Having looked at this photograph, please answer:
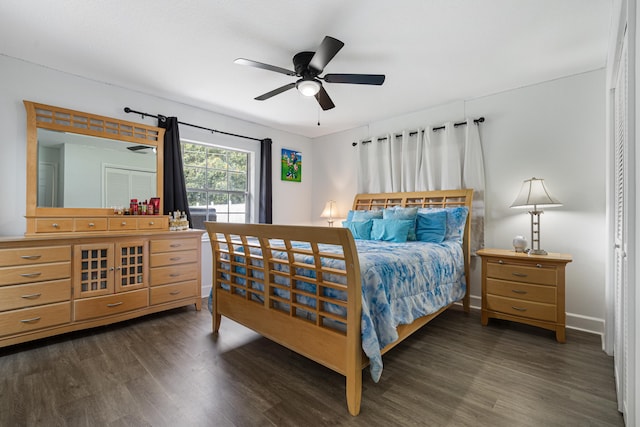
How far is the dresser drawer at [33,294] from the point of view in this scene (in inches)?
92.5

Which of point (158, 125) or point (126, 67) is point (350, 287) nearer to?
point (126, 67)

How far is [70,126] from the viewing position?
9.92 feet

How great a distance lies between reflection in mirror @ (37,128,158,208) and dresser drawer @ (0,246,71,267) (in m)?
0.61

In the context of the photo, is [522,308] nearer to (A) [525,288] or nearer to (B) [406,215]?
(A) [525,288]

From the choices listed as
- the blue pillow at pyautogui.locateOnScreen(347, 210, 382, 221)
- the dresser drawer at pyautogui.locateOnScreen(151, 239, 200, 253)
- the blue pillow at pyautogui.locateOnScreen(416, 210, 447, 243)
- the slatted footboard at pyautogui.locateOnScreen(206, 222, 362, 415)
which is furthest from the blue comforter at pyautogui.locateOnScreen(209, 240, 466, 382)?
the dresser drawer at pyautogui.locateOnScreen(151, 239, 200, 253)

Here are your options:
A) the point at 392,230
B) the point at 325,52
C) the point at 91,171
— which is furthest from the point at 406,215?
the point at 91,171

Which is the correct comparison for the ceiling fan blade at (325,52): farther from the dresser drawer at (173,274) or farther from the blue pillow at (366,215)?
the dresser drawer at (173,274)

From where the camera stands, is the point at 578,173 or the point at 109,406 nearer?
the point at 109,406

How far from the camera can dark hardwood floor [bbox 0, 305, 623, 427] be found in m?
1.65

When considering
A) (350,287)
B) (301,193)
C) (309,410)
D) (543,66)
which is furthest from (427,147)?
(309,410)

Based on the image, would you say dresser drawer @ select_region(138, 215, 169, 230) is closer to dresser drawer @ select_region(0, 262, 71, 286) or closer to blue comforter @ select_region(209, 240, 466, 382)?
dresser drawer @ select_region(0, 262, 71, 286)

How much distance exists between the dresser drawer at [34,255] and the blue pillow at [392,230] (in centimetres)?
308

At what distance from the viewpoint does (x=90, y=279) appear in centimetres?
276

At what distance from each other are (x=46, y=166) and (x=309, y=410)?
332 cm
